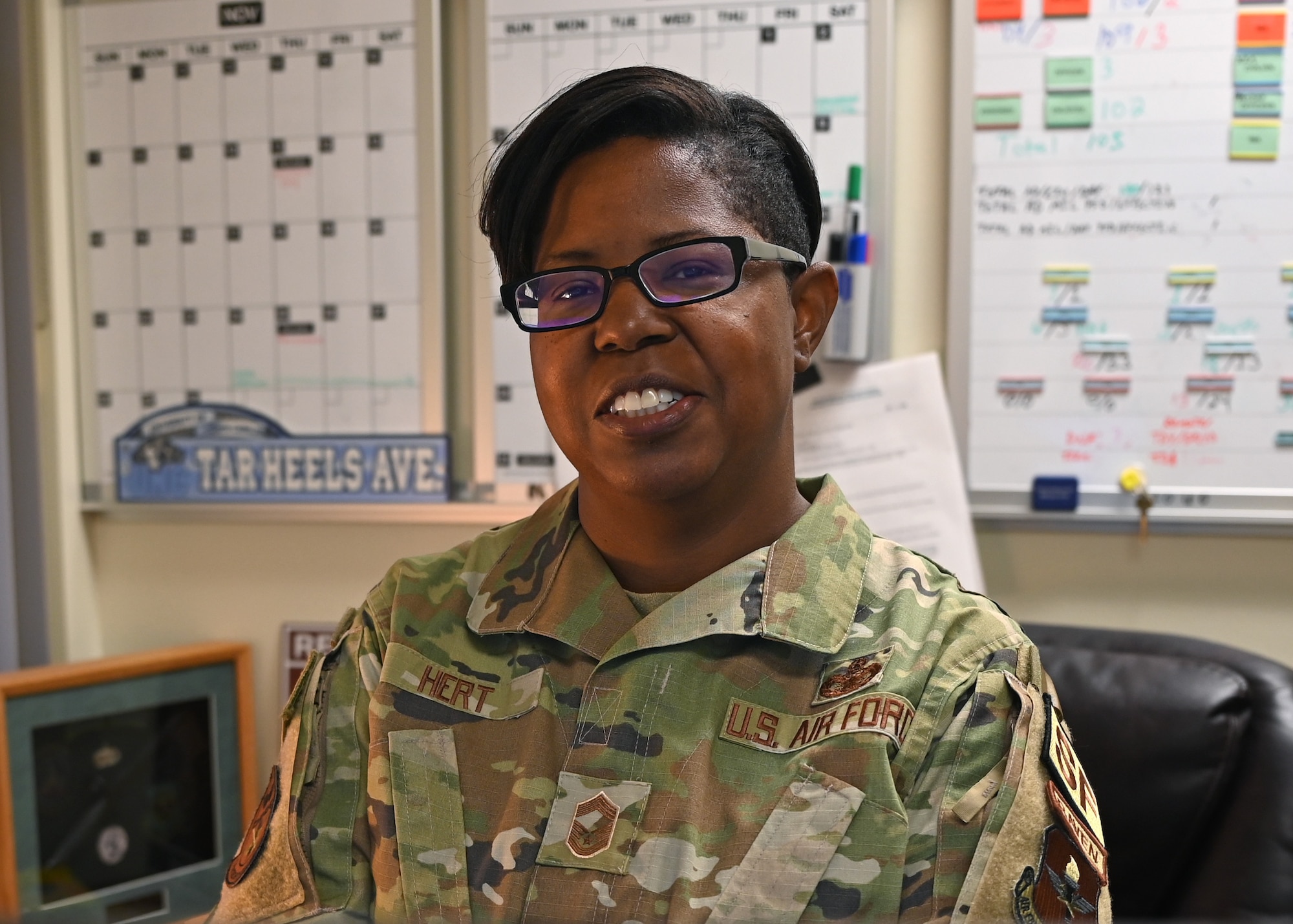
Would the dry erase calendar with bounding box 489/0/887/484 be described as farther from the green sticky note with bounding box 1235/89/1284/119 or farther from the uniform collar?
the uniform collar

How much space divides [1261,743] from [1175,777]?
0.08 m

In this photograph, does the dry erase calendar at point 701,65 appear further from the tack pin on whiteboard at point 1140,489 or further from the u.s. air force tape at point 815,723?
the u.s. air force tape at point 815,723

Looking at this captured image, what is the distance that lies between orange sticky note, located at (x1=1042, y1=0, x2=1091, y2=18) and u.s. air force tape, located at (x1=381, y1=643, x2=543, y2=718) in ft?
3.91

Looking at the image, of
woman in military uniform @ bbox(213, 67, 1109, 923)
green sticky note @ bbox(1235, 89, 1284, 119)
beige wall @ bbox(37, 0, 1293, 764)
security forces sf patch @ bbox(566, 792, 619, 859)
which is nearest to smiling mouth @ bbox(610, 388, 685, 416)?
woman in military uniform @ bbox(213, 67, 1109, 923)

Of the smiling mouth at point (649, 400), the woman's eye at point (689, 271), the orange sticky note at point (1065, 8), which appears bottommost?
the smiling mouth at point (649, 400)

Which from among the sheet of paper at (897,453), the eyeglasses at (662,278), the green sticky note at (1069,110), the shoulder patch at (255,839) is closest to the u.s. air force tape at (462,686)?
the shoulder patch at (255,839)

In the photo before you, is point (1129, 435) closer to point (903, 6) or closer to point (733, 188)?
point (903, 6)

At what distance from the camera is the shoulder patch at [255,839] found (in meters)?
0.74

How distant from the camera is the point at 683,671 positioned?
0.70 meters

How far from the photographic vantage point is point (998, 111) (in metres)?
1.43

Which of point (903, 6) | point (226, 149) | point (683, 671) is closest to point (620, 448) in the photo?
point (683, 671)

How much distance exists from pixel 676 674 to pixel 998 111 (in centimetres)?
107

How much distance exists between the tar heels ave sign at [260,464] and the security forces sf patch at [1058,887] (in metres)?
1.17

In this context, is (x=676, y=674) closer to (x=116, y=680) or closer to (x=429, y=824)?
(x=429, y=824)
